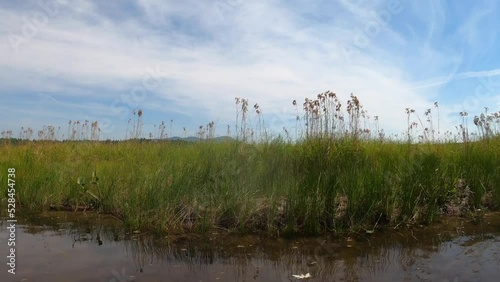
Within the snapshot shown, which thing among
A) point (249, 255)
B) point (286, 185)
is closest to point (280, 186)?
point (286, 185)

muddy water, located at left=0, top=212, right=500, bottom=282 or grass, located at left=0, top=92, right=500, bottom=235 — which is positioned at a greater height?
grass, located at left=0, top=92, right=500, bottom=235

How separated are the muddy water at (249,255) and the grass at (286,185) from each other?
0.24 m

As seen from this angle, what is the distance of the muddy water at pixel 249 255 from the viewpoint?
3367 mm

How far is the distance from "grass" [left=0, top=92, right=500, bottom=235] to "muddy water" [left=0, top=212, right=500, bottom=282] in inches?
9.6

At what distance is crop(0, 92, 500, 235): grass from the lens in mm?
4535

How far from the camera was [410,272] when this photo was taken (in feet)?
11.2

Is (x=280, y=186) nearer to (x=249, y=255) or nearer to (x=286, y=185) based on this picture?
(x=286, y=185)

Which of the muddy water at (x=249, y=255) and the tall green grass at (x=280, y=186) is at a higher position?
the tall green grass at (x=280, y=186)

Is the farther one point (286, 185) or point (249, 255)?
point (286, 185)

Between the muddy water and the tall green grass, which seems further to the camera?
the tall green grass

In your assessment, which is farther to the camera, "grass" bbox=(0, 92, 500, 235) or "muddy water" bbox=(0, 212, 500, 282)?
"grass" bbox=(0, 92, 500, 235)

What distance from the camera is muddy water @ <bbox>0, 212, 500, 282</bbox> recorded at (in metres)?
3.37

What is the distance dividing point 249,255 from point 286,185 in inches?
46.7

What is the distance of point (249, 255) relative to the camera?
3.85m
